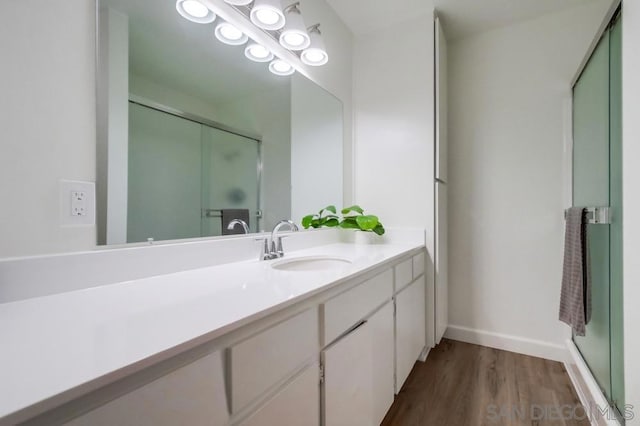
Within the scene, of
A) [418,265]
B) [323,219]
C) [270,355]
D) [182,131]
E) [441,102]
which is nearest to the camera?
[270,355]

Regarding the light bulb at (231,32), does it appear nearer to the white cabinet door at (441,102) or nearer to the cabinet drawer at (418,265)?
the white cabinet door at (441,102)

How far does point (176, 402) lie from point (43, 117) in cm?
76

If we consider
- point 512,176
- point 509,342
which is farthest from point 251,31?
point 509,342

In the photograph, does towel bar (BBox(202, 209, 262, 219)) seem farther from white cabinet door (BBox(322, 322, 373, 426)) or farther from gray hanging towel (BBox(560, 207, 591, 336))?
gray hanging towel (BBox(560, 207, 591, 336))

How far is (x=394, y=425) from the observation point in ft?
4.37

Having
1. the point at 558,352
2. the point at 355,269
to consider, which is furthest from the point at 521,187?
the point at 355,269

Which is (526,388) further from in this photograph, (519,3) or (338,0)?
(338,0)

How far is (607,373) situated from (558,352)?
75cm

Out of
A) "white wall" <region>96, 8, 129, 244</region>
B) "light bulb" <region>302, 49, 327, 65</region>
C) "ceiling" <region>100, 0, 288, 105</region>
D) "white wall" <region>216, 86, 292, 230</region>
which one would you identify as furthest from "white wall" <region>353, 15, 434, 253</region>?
"white wall" <region>96, 8, 129, 244</region>

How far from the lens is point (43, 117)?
716mm

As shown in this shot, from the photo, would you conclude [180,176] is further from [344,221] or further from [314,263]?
[344,221]

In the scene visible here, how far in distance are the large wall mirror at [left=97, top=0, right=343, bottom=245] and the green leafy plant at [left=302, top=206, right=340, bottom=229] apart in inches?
5.9

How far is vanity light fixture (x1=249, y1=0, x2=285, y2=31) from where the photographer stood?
1.22 metres

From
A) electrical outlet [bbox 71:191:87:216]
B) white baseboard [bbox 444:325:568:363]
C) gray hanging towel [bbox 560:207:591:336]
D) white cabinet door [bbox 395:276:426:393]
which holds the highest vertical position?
electrical outlet [bbox 71:191:87:216]
